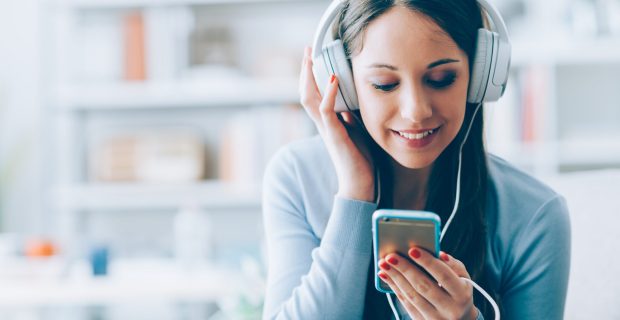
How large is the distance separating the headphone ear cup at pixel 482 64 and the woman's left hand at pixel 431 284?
9.0 inches

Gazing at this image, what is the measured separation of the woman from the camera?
76 cm

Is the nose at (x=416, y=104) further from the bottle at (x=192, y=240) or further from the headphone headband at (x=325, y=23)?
the bottle at (x=192, y=240)

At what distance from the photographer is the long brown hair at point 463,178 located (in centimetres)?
81

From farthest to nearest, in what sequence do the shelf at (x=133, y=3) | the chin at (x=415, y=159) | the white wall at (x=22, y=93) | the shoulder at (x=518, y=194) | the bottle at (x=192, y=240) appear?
the white wall at (x=22, y=93)
the shelf at (x=133, y=3)
the bottle at (x=192, y=240)
the shoulder at (x=518, y=194)
the chin at (x=415, y=159)

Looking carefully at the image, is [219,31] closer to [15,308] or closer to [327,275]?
[15,308]

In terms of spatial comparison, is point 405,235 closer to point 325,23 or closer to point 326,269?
point 326,269

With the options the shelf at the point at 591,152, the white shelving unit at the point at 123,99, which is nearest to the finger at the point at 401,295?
the white shelving unit at the point at 123,99

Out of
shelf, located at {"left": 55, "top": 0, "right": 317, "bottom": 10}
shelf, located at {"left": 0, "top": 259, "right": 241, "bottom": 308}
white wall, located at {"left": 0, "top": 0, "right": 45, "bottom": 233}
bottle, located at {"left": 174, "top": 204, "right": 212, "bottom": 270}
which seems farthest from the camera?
white wall, located at {"left": 0, "top": 0, "right": 45, "bottom": 233}

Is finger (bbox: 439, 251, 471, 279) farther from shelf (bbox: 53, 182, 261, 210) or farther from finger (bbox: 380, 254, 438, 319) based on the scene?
shelf (bbox: 53, 182, 261, 210)

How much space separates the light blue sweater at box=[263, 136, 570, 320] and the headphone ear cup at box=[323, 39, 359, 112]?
0.46 ft

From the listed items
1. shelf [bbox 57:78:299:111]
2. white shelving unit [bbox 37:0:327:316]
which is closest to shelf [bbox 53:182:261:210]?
white shelving unit [bbox 37:0:327:316]

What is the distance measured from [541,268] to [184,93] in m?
1.80

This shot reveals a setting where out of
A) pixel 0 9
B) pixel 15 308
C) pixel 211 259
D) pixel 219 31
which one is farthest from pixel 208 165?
pixel 0 9

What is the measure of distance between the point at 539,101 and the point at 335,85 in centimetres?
170
